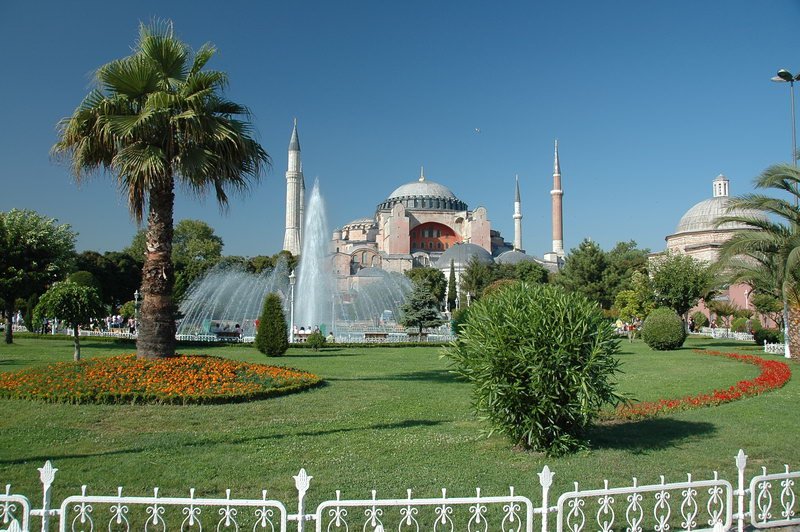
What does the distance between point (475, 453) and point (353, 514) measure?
2.06 meters

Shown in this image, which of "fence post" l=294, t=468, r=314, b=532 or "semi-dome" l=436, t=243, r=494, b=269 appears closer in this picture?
"fence post" l=294, t=468, r=314, b=532

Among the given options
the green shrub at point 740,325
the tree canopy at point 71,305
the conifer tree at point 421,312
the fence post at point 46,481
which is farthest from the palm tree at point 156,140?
the green shrub at point 740,325

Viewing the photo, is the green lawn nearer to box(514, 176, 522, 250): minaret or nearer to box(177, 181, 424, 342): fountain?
box(177, 181, 424, 342): fountain

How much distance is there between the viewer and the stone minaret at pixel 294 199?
64938mm

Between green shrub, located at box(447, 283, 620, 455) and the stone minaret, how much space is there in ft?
199

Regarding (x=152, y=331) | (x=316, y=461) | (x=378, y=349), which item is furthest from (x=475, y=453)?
(x=378, y=349)

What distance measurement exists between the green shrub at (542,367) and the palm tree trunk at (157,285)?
599 centimetres

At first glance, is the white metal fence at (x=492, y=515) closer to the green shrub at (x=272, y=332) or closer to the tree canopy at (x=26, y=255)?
the green shrub at (x=272, y=332)

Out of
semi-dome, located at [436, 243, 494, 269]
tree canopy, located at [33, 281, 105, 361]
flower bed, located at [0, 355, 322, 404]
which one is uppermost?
semi-dome, located at [436, 243, 494, 269]

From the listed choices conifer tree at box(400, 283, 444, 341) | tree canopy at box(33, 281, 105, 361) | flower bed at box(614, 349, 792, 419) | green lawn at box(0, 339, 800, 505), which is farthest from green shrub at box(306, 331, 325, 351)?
flower bed at box(614, 349, 792, 419)

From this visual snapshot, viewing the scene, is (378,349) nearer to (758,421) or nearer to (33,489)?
(758,421)

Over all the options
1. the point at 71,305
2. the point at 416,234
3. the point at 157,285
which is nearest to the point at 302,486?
the point at 157,285

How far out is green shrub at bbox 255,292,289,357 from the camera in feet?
58.8

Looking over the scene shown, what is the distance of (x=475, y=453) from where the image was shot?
6324 millimetres
